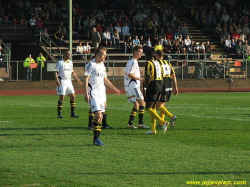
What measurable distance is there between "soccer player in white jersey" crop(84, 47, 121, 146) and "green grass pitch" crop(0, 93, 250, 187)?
0.45m

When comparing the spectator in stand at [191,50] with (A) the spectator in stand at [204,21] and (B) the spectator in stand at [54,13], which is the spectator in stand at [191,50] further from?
(B) the spectator in stand at [54,13]

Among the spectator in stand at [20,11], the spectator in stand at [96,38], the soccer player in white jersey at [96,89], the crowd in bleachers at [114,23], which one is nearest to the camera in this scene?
the soccer player in white jersey at [96,89]

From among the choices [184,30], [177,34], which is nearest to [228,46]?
[184,30]

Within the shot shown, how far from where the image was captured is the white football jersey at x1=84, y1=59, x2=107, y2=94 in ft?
36.9

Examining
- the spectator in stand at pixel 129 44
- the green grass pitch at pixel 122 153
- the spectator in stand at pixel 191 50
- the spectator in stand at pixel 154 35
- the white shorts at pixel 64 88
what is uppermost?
the spectator in stand at pixel 154 35

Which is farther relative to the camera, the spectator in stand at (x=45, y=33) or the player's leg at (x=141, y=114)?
the spectator in stand at (x=45, y=33)

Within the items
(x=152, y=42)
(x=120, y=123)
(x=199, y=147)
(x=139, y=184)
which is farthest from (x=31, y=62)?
(x=139, y=184)

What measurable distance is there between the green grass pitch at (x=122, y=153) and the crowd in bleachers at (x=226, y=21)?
79.5 ft

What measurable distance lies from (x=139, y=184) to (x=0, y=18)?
32.0 m

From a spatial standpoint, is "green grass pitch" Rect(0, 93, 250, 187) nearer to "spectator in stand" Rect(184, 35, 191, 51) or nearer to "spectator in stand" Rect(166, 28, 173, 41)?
"spectator in stand" Rect(184, 35, 191, 51)

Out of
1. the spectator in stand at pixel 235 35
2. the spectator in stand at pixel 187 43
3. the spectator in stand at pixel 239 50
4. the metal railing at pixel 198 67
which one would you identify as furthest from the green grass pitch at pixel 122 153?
the spectator in stand at pixel 235 35

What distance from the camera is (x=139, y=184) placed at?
24.6 feet

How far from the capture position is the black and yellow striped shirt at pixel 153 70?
12809mm

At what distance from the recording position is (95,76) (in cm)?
1138
